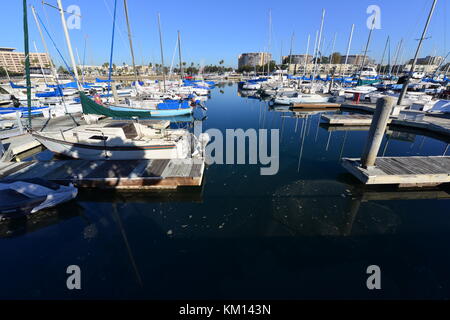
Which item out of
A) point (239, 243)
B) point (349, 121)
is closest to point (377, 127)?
point (239, 243)

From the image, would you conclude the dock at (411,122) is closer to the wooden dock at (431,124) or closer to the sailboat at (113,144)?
the wooden dock at (431,124)

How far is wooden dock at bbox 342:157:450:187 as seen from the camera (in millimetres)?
9859

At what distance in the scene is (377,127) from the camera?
9578mm

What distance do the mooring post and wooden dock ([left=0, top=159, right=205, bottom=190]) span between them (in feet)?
30.1

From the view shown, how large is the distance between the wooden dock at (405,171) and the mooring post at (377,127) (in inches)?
22.9

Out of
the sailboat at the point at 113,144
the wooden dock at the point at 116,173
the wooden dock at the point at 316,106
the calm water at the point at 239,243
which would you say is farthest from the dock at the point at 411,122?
the wooden dock at the point at 116,173

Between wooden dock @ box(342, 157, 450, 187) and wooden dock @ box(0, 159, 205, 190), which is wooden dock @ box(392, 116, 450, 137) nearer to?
wooden dock @ box(342, 157, 450, 187)

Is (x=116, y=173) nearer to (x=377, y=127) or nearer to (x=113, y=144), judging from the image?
(x=113, y=144)

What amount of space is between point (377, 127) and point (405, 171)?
121 inches

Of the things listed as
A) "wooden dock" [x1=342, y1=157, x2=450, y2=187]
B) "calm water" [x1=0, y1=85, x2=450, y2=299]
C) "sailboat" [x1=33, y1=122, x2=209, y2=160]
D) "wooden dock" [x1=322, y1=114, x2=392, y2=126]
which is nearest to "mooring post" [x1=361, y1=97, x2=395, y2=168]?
"wooden dock" [x1=342, y1=157, x2=450, y2=187]

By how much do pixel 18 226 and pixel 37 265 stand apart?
2.73 metres

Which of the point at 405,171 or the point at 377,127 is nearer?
the point at 377,127

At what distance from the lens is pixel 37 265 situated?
6.42 metres
